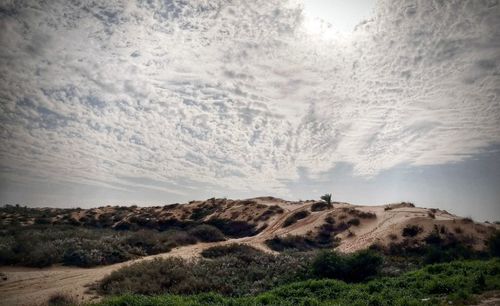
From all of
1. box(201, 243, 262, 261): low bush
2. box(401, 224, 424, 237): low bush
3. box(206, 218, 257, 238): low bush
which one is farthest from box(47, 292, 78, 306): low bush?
box(206, 218, 257, 238): low bush

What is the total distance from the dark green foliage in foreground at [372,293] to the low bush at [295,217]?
79.9 feet

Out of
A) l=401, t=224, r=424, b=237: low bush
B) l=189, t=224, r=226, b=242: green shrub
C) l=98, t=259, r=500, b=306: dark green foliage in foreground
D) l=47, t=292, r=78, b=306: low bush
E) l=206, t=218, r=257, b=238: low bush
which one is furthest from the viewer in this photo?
l=206, t=218, r=257, b=238: low bush

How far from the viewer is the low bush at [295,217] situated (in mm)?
38438

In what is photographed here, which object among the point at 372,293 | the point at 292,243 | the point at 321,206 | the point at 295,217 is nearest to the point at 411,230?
the point at 292,243

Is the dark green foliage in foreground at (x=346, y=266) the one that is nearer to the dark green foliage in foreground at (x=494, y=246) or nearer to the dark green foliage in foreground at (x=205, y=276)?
the dark green foliage in foreground at (x=205, y=276)

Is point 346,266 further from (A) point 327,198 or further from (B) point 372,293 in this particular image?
(A) point 327,198

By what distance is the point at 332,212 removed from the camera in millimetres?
38250

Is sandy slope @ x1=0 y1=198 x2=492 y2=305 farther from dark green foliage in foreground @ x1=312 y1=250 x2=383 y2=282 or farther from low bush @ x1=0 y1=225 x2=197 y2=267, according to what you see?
dark green foliage in foreground @ x1=312 y1=250 x2=383 y2=282

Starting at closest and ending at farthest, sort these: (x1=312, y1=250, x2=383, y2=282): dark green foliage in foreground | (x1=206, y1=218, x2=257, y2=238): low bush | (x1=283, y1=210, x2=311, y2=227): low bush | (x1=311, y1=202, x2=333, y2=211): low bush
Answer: (x1=312, y1=250, x2=383, y2=282): dark green foliage in foreground → (x1=283, y1=210, x2=311, y2=227): low bush → (x1=206, y1=218, x2=257, y2=238): low bush → (x1=311, y1=202, x2=333, y2=211): low bush

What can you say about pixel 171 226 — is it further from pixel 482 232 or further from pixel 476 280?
pixel 476 280

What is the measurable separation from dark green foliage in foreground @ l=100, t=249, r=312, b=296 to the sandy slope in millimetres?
1607

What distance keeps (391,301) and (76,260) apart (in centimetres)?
1769

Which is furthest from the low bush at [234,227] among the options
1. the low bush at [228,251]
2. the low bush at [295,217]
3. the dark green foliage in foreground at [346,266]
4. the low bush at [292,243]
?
the dark green foliage in foreground at [346,266]

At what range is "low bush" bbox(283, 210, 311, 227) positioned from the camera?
126 feet
